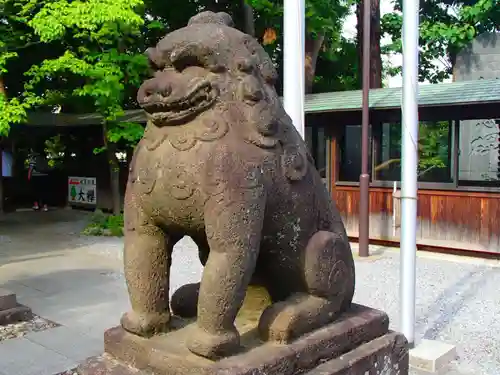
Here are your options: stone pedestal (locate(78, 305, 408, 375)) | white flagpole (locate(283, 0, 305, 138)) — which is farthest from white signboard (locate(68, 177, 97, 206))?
stone pedestal (locate(78, 305, 408, 375))

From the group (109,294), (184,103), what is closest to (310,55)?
(109,294)

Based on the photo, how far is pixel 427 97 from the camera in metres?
8.68

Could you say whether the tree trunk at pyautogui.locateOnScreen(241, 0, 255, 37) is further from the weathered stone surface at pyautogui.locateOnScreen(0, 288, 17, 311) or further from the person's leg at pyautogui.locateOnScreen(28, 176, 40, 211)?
the weathered stone surface at pyautogui.locateOnScreen(0, 288, 17, 311)

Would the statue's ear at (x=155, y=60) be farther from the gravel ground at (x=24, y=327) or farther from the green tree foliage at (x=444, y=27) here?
the green tree foliage at (x=444, y=27)

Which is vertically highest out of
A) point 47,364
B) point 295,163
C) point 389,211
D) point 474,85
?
point 474,85

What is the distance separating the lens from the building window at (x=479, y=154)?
9.27 meters

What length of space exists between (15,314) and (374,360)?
165 inches

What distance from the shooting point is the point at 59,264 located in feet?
26.3

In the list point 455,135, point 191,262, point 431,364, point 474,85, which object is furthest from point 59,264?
point 474,85

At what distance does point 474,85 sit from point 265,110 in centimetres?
798

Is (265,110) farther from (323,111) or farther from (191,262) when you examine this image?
(323,111)

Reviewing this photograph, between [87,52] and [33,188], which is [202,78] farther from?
[33,188]

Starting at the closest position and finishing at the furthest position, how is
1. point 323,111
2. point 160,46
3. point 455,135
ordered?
point 160,46 < point 455,135 < point 323,111

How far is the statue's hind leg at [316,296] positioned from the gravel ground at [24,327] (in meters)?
3.74
